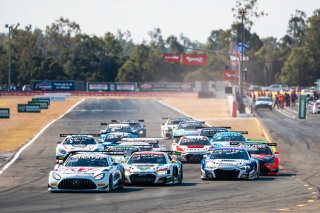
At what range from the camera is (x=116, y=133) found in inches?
1759

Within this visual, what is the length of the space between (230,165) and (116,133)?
15486 millimetres

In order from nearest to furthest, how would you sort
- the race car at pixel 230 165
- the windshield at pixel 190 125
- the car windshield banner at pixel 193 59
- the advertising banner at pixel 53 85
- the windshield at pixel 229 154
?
the race car at pixel 230 165 < the windshield at pixel 229 154 < the windshield at pixel 190 125 < the car windshield banner at pixel 193 59 < the advertising banner at pixel 53 85

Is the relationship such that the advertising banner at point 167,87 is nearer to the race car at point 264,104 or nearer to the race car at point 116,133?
the race car at point 264,104

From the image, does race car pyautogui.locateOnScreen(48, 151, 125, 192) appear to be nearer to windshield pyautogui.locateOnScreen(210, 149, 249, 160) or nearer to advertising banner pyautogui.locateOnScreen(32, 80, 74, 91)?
windshield pyautogui.locateOnScreen(210, 149, 249, 160)

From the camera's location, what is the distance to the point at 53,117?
8494 cm

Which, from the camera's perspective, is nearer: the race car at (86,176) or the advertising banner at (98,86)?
the race car at (86,176)

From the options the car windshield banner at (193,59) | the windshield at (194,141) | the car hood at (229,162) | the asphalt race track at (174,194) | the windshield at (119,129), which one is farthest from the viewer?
the car windshield banner at (193,59)

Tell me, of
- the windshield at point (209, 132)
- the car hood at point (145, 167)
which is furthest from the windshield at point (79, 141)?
the car hood at point (145, 167)

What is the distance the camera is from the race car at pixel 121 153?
101 feet

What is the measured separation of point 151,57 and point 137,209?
17745cm

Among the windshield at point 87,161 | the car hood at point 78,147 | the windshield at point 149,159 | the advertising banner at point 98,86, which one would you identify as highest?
the windshield at point 87,161

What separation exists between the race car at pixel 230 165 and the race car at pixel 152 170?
1.38 metres

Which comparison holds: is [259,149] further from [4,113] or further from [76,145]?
[4,113]

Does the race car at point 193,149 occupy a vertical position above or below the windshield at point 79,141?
below
